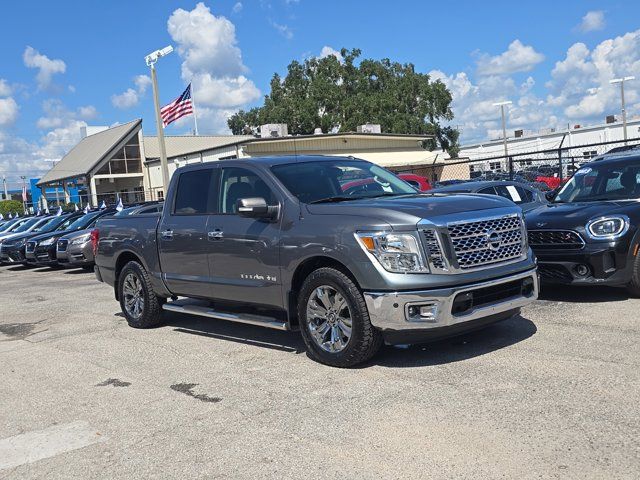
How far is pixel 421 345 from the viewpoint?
6281mm

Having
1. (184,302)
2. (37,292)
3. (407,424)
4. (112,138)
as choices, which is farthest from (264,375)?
(112,138)

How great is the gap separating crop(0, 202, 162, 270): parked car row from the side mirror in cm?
827

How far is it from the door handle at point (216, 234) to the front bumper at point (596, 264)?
3860 millimetres

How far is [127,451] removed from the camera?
429cm

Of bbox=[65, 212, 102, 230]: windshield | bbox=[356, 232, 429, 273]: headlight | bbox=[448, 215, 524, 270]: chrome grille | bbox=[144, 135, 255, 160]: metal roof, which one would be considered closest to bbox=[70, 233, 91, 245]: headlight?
bbox=[65, 212, 102, 230]: windshield

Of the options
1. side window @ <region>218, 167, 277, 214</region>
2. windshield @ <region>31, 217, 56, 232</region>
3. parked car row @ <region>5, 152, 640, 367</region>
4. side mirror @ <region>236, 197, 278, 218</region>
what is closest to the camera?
parked car row @ <region>5, 152, 640, 367</region>

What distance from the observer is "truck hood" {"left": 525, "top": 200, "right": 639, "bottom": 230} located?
7590mm

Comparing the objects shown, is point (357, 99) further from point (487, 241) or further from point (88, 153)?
point (487, 241)

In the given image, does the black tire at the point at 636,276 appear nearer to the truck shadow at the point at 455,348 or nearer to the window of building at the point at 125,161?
the truck shadow at the point at 455,348

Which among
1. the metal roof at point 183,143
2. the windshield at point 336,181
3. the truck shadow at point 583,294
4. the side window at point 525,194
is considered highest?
the metal roof at point 183,143

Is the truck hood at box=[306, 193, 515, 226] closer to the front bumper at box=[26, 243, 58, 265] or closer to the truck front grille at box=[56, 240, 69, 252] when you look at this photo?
the truck front grille at box=[56, 240, 69, 252]

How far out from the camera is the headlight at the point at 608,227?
7391 millimetres

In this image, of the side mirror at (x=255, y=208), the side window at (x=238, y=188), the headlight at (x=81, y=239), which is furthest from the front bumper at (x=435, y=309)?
the headlight at (x=81, y=239)

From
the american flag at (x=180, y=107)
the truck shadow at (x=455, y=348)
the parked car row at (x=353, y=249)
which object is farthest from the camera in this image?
the american flag at (x=180, y=107)
